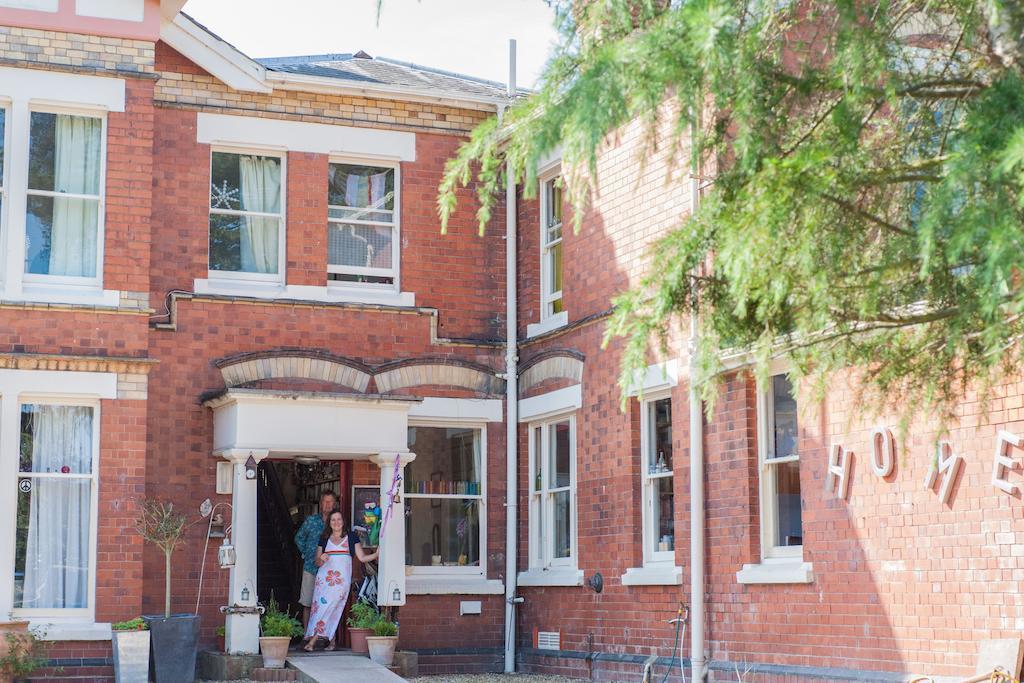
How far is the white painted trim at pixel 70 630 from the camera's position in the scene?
13930 mm

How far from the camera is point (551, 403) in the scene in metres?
16.1

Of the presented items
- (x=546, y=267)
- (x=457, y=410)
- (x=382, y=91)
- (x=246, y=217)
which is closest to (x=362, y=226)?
(x=246, y=217)

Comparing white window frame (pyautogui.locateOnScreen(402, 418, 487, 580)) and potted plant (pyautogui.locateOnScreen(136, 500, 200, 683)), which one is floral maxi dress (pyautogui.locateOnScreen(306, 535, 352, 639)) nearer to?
white window frame (pyautogui.locateOnScreen(402, 418, 487, 580))

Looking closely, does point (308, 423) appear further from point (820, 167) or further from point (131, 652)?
point (820, 167)

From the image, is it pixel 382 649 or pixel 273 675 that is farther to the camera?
pixel 382 649

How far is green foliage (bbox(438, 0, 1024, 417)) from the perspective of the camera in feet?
20.8

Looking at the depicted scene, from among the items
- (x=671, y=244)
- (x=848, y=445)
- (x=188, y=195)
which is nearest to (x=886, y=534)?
(x=848, y=445)

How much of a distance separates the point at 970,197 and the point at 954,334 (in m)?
0.72

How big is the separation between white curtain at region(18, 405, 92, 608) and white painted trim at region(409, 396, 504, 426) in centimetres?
376

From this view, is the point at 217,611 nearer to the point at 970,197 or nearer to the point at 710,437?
the point at 710,437

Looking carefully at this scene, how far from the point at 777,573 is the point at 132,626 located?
6.24 m

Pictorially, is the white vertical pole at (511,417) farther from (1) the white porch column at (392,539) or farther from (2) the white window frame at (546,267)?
(1) the white porch column at (392,539)

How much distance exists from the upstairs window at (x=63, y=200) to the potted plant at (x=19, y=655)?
3.61 meters

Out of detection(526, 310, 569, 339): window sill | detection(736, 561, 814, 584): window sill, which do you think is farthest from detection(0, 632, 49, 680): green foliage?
detection(736, 561, 814, 584): window sill
